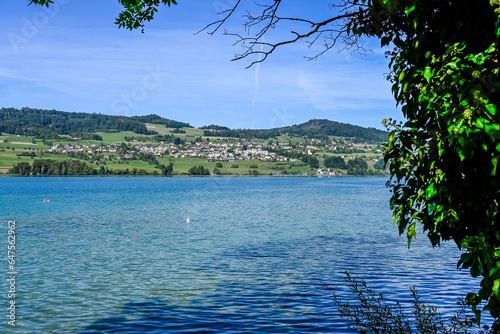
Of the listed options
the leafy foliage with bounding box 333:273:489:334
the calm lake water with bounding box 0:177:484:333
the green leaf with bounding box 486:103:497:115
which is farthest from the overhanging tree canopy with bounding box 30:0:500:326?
the calm lake water with bounding box 0:177:484:333

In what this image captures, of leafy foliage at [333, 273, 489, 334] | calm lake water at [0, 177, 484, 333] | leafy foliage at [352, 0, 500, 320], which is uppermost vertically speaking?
leafy foliage at [352, 0, 500, 320]

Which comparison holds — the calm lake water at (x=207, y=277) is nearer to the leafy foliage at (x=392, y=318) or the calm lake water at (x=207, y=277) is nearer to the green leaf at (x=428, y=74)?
the leafy foliage at (x=392, y=318)

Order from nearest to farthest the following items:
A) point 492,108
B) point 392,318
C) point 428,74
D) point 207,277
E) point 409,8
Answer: point 492,108, point 428,74, point 409,8, point 392,318, point 207,277

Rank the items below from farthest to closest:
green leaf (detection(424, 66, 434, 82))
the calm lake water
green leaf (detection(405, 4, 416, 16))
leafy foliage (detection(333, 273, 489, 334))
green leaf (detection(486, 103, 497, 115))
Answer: the calm lake water
leafy foliage (detection(333, 273, 489, 334))
green leaf (detection(405, 4, 416, 16))
green leaf (detection(424, 66, 434, 82))
green leaf (detection(486, 103, 497, 115))

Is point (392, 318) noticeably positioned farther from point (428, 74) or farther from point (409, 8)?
point (409, 8)

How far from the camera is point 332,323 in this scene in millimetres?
16312

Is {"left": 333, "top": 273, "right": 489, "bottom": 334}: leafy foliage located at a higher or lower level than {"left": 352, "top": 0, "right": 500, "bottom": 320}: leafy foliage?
lower

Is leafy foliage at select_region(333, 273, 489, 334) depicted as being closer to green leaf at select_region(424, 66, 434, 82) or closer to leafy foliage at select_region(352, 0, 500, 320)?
leafy foliage at select_region(352, 0, 500, 320)

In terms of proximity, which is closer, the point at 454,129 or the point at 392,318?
the point at 454,129

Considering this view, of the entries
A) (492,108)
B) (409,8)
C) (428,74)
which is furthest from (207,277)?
(492,108)

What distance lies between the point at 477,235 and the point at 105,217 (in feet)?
190

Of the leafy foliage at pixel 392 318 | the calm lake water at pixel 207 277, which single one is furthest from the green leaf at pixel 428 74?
the calm lake water at pixel 207 277

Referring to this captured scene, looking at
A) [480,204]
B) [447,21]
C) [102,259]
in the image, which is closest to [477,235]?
[480,204]

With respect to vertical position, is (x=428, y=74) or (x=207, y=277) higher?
(x=428, y=74)
